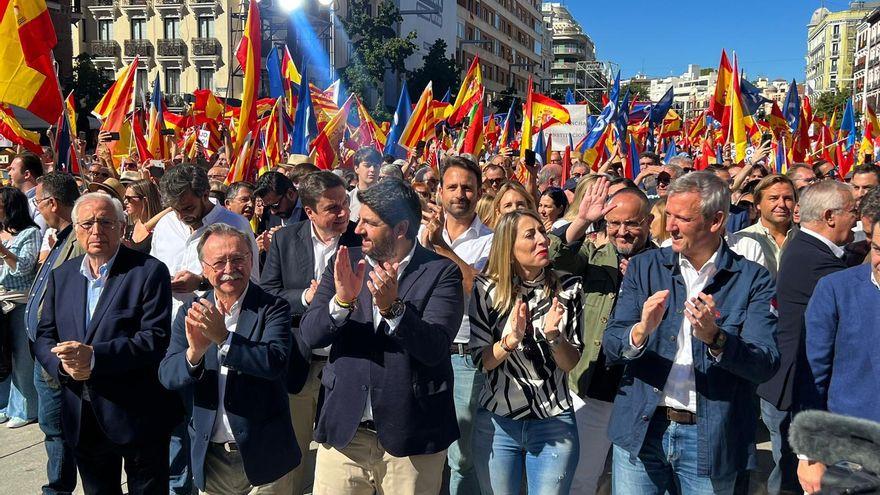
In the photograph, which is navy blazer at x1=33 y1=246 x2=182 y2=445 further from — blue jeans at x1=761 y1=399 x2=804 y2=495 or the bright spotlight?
the bright spotlight

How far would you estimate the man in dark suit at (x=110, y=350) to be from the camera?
3689 mm

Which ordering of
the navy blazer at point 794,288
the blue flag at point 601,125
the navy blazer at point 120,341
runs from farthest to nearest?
the blue flag at point 601,125, the navy blazer at point 794,288, the navy blazer at point 120,341

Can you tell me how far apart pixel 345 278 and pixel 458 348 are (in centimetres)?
125

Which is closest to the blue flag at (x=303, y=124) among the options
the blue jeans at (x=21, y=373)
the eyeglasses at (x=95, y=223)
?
the blue jeans at (x=21, y=373)

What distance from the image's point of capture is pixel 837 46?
129m

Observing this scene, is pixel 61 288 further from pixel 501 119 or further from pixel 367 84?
pixel 367 84

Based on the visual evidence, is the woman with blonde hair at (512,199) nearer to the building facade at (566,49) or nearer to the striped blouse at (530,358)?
the striped blouse at (530,358)

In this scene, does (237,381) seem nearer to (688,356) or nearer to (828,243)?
(688,356)

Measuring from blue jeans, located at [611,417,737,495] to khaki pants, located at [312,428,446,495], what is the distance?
75 cm

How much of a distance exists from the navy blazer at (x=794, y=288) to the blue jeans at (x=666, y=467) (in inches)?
42.0

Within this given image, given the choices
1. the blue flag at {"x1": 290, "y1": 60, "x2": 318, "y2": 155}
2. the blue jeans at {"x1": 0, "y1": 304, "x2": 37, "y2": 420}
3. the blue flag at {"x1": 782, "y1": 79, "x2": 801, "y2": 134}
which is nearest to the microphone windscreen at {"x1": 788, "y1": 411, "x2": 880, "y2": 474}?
the blue jeans at {"x1": 0, "y1": 304, "x2": 37, "y2": 420}

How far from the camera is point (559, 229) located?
4973 mm

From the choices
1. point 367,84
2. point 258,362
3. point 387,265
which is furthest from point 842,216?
point 367,84

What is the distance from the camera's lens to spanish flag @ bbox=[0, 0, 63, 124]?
6.83 m
